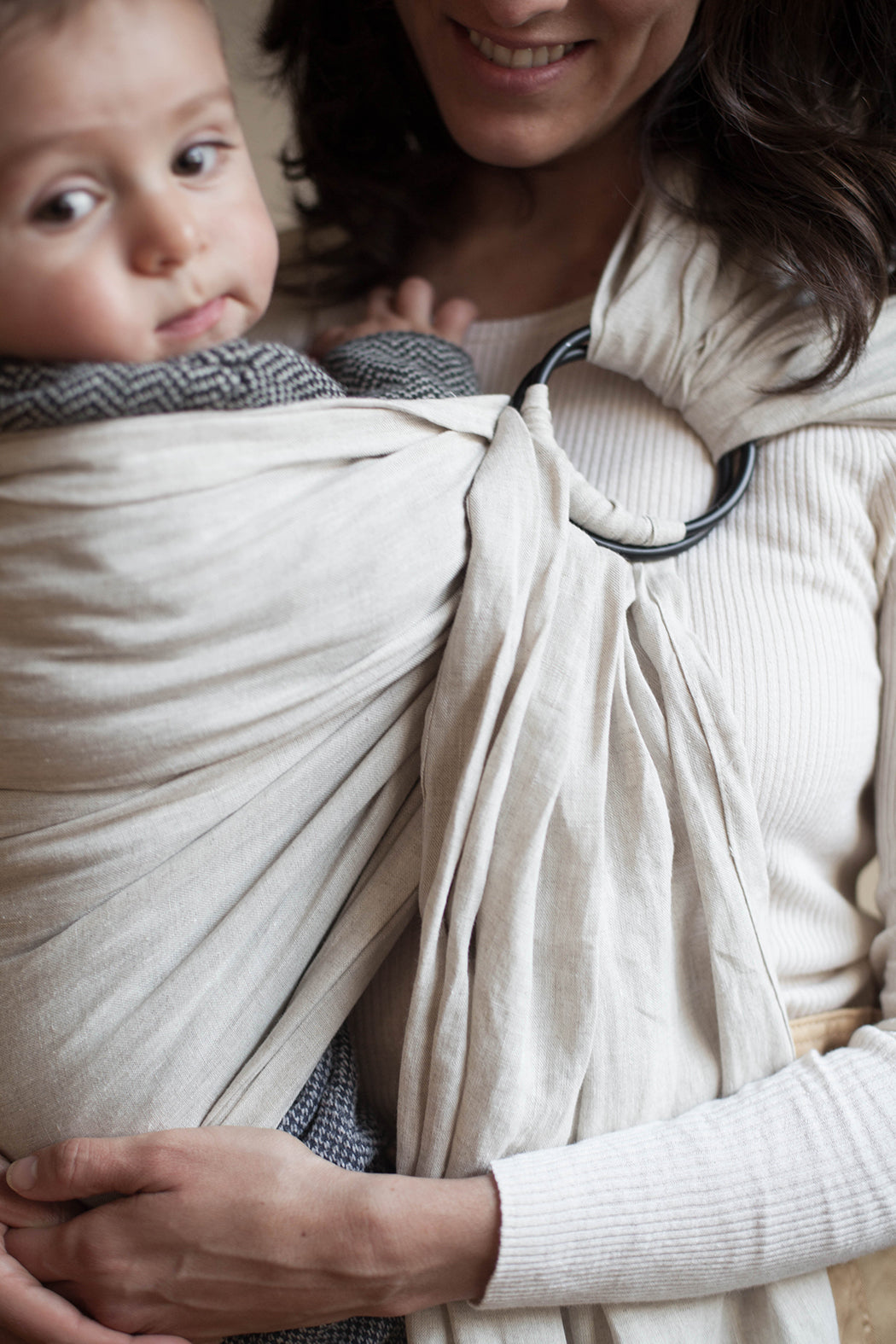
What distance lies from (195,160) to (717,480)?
52 centimetres

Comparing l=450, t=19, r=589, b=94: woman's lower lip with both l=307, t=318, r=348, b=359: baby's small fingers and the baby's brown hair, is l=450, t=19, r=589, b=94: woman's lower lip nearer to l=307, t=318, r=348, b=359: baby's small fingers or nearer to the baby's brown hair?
l=307, t=318, r=348, b=359: baby's small fingers

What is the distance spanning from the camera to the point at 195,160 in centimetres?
71

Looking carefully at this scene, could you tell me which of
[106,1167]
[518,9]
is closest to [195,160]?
[518,9]

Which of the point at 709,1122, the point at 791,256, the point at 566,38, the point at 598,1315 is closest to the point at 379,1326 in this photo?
the point at 598,1315

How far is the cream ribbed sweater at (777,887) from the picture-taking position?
2.42 ft

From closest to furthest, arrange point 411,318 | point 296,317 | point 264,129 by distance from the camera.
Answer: point 411,318 < point 296,317 < point 264,129

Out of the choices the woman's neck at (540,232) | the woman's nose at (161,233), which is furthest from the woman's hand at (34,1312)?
the woman's neck at (540,232)

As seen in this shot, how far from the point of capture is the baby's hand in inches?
43.2

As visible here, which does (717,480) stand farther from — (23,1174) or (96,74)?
(23,1174)

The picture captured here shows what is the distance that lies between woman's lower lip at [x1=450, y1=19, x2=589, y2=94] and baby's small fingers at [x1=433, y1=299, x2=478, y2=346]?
8.7 inches

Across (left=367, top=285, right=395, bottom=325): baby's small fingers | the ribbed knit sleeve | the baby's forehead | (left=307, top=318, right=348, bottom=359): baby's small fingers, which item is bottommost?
the ribbed knit sleeve

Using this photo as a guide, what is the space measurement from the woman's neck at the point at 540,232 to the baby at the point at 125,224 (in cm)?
47

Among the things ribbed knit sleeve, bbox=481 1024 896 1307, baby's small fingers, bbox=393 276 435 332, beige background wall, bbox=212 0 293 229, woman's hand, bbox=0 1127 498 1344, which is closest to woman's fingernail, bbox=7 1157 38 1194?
woman's hand, bbox=0 1127 498 1344

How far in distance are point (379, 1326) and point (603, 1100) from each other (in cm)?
26
